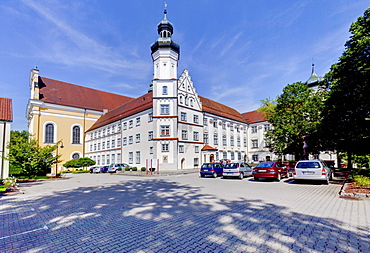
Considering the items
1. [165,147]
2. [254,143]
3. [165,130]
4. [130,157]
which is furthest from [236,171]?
[254,143]

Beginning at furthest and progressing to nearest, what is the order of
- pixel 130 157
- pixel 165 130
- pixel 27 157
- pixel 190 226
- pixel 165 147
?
pixel 130 157
pixel 165 130
pixel 165 147
pixel 27 157
pixel 190 226

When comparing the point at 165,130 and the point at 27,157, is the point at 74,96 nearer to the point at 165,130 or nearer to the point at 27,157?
the point at 165,130

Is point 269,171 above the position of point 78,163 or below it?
above

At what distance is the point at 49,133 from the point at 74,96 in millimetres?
11435

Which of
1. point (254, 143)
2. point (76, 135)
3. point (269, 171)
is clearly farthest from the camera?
point (76, 135)

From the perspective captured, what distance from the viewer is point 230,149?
146ft

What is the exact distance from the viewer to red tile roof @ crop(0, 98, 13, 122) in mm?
19612

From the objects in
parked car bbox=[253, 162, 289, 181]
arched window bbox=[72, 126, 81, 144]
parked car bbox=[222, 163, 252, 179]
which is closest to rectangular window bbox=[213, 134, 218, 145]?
parked car bbox=[222, 163, 252, 179]

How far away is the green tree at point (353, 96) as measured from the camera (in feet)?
43.6

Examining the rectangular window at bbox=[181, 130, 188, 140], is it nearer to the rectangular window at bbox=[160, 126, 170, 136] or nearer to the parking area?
the rectangular window at bbox=[160, 126, 170, 136]

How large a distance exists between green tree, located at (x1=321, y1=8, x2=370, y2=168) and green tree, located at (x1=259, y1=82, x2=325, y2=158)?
685 centimetres

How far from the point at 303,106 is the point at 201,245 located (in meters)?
24.4

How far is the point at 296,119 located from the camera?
965 inches

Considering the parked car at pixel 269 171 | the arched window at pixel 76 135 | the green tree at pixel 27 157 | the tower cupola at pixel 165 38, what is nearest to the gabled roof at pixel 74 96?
the arched window at pixel 76 135
